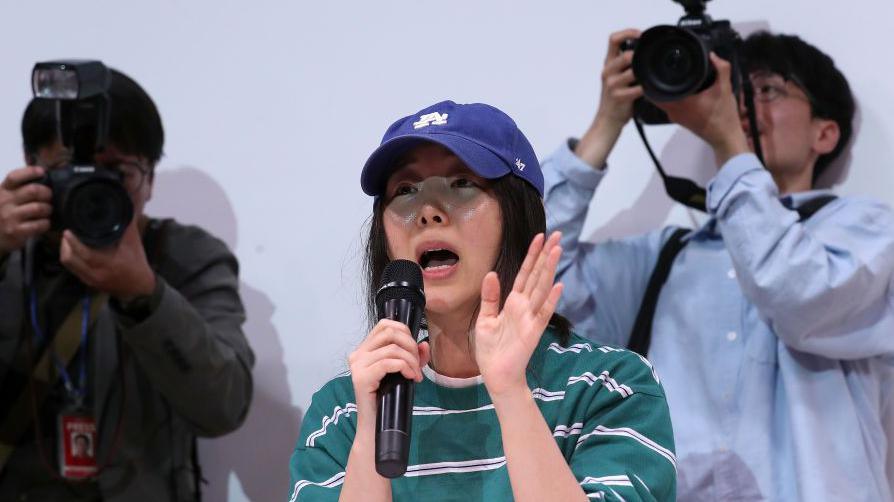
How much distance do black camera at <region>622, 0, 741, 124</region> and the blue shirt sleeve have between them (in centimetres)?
15

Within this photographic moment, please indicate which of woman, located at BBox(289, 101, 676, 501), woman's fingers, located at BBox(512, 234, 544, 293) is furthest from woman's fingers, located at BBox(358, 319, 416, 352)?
woman's fingers, located at BBox(512, 234, 544, 293)

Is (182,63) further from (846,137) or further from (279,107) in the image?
(846,137)

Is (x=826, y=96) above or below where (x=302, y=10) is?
below

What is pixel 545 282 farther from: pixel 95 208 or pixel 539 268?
pixel 95 208

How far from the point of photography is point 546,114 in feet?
8.04

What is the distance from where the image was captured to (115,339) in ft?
7.57

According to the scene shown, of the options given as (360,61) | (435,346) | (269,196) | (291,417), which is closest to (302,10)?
(360,61)

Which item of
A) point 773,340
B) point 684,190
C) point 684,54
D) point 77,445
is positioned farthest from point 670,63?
point 77,445

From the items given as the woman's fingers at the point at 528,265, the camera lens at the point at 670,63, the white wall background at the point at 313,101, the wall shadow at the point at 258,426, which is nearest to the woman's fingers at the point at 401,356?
the woman's fingers at the point at 528,265

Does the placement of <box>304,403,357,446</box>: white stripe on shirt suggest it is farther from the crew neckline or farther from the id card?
the id card

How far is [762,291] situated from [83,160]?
1120 mm

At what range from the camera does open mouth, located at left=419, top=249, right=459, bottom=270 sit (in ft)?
4.77

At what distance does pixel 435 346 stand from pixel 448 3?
121 cm

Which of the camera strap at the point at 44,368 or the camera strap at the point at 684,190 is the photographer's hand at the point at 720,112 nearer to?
the camera strap at the point at 684,190
